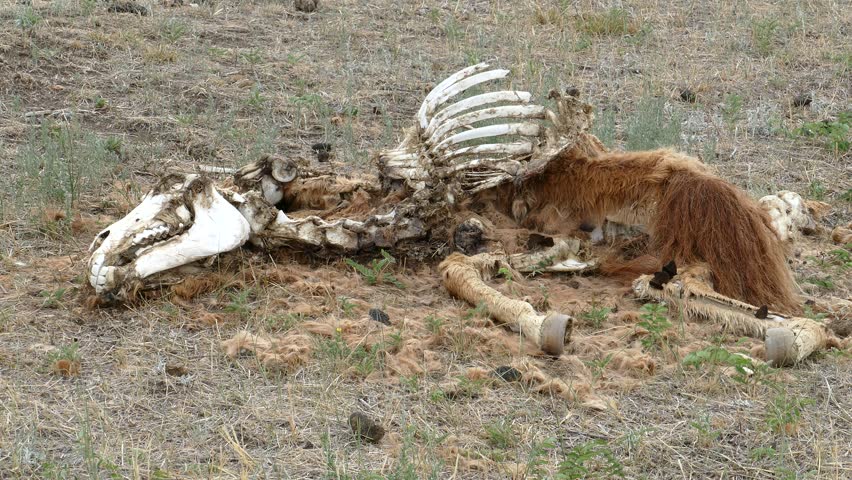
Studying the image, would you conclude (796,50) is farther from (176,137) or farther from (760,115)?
(176,137)

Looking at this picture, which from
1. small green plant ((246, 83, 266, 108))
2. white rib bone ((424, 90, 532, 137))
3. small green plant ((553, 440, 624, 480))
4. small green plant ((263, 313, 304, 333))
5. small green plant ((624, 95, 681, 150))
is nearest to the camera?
small green plant ((553, 440, 624, 480))

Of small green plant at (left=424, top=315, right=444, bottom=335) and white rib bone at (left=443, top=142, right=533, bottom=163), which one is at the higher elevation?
white rib bone at (left=443, top=142, right=533, bottom=163)

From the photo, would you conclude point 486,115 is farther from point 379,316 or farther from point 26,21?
point 26,21

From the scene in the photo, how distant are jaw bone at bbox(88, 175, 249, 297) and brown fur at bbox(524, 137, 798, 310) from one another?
71.3 inches

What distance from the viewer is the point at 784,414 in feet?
12.3

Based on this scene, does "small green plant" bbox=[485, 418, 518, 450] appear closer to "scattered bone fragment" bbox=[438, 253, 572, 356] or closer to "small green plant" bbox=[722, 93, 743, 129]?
"scattered bone fragment" bbox=[438, 253, 572, 356]

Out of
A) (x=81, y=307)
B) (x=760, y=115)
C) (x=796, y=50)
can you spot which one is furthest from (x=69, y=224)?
(x=796, y=50)

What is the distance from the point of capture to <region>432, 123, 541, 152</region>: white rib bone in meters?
5.55

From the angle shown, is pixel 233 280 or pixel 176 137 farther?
pixel 176 137

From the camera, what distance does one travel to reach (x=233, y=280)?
16.5 feet

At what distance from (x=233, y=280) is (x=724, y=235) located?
234 cm

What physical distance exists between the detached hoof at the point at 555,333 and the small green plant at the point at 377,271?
105 centimetres

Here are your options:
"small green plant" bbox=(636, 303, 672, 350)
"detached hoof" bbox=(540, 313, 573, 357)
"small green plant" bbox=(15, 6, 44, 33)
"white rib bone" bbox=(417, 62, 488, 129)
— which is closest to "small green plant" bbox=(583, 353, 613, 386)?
"detached hoof" bbox=(540, 313, 573, 357)

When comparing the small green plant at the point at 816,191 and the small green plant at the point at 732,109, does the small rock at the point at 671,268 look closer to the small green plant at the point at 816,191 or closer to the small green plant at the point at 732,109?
the small green plant at the point at 816,191
